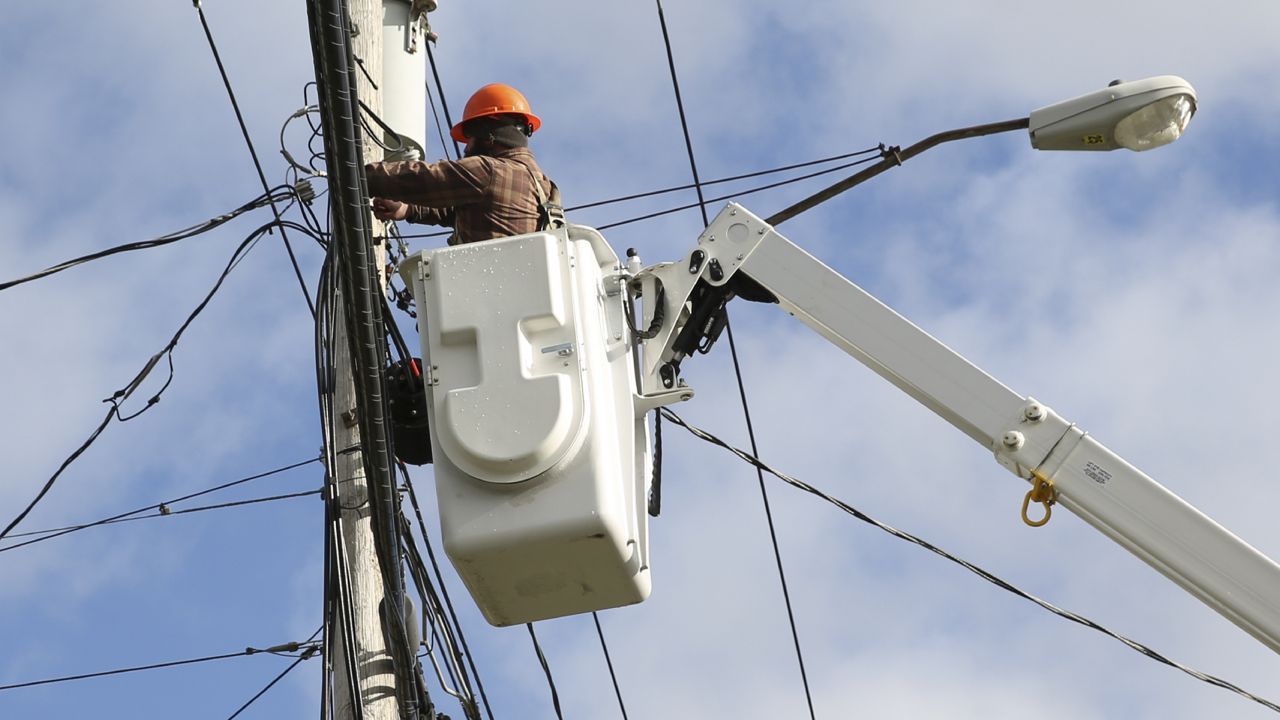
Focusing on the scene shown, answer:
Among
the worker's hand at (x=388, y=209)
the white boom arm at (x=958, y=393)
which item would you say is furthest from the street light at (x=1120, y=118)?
the worker's hand at (x=388, y=209)

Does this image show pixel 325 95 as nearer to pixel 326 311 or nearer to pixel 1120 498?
pixel 326 311

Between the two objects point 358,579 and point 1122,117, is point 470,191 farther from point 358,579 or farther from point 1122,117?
point 1122,117

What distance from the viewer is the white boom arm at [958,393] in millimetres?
5785

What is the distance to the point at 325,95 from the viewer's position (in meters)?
5.49

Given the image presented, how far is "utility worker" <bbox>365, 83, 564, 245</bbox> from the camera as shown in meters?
6.72

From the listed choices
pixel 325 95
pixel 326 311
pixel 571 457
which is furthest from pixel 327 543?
pixel 325 95

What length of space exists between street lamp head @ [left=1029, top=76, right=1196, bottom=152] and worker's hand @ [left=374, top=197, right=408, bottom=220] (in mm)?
2231

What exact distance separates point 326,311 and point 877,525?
2.27m

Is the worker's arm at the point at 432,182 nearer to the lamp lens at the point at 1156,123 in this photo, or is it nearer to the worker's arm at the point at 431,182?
Answer: the worker's arm at the point at 431,182

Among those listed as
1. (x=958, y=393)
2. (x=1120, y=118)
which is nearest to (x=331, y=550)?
(x=958, y=393)

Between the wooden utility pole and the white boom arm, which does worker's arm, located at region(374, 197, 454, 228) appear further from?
the white boom arm

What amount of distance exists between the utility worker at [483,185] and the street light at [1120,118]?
1695 millimetres

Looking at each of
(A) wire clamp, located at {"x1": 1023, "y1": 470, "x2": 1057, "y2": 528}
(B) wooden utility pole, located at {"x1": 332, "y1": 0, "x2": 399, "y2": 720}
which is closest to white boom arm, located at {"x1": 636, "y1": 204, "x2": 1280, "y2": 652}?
(A) wire clamp, located at {"x1": 1023, "y1": 470, "x2": 1057, "y2": 528}

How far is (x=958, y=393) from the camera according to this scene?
6227mm
